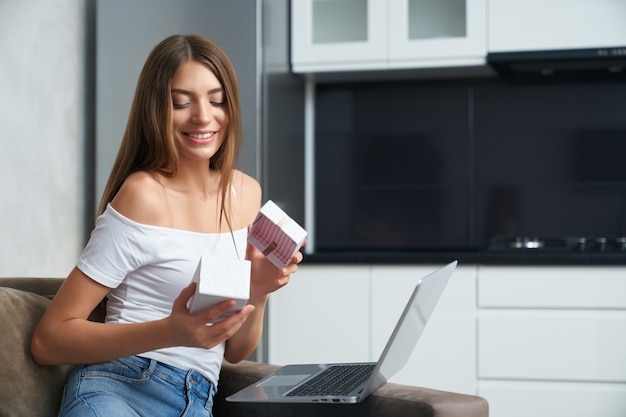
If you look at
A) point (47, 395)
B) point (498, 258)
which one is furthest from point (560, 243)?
point (47, 395)

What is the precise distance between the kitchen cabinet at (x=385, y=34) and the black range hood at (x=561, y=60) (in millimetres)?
101

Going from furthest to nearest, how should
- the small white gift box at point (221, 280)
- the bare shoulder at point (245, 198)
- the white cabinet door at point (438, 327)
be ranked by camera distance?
the white cabinet door at point (438, 327) < the bare shoulder at point (245, 198) < the small white gift box at point (221, 280)

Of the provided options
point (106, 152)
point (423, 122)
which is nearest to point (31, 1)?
point (106, 152)

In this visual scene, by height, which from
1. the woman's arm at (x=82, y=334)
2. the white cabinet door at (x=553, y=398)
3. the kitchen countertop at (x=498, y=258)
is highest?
the kitchen countertop at (x=498, y=258)

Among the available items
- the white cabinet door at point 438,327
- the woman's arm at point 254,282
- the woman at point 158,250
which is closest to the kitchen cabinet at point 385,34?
the white cabinet door at point 438,327

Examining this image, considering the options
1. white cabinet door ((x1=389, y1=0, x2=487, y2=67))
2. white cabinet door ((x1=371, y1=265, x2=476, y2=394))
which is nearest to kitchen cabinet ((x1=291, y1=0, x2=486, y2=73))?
white cabinet door ((x1=389, y1=0, x2=487, y2=67))

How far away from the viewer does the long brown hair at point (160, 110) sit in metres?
1.58

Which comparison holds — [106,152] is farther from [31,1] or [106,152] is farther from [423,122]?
[423,122]

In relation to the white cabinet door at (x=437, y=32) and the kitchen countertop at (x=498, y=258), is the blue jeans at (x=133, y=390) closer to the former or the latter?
the kitchen countertop at (x=498, y=258)

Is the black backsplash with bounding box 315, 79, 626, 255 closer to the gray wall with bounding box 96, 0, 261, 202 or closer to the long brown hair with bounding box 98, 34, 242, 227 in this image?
the gray wall with bounding box 96, 0, 261, 202

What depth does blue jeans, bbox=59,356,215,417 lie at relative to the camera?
4.81 feet

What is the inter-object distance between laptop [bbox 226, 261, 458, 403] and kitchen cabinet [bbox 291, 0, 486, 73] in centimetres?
187

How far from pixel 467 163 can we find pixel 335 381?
2.24m

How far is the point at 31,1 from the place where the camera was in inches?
115
